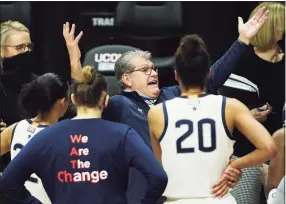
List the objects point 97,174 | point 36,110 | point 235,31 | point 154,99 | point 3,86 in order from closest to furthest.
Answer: point 97,174, point 36,110, point 154,99, point 3,86, point 235,31

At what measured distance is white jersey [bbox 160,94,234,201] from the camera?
137 inches

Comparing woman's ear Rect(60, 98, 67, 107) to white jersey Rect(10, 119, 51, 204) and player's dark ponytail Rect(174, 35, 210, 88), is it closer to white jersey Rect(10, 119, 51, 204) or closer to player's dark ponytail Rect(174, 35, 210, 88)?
white jersey Rect(10, 119, 51, 204)

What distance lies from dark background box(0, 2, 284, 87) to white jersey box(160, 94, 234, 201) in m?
2.74

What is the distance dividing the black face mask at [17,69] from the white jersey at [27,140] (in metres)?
1.20

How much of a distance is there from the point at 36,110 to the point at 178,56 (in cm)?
88

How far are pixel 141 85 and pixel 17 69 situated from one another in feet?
3.93

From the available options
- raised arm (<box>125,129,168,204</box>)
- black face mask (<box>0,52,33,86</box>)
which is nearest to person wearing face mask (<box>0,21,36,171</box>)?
black face mask (<box>0,52,33,86</box>)

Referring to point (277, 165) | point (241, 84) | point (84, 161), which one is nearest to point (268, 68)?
point (241, 84)

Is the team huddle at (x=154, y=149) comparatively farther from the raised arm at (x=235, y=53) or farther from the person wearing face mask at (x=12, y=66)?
the person wearing face mask at (x=12, y=66)

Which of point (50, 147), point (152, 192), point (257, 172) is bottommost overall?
point (257, 172)

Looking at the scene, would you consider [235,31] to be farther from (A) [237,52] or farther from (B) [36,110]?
(B) [36,110]

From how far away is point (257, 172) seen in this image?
4539 mm

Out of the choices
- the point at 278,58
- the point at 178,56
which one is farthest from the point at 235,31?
the point at 178,56

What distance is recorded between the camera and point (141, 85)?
168 inches
